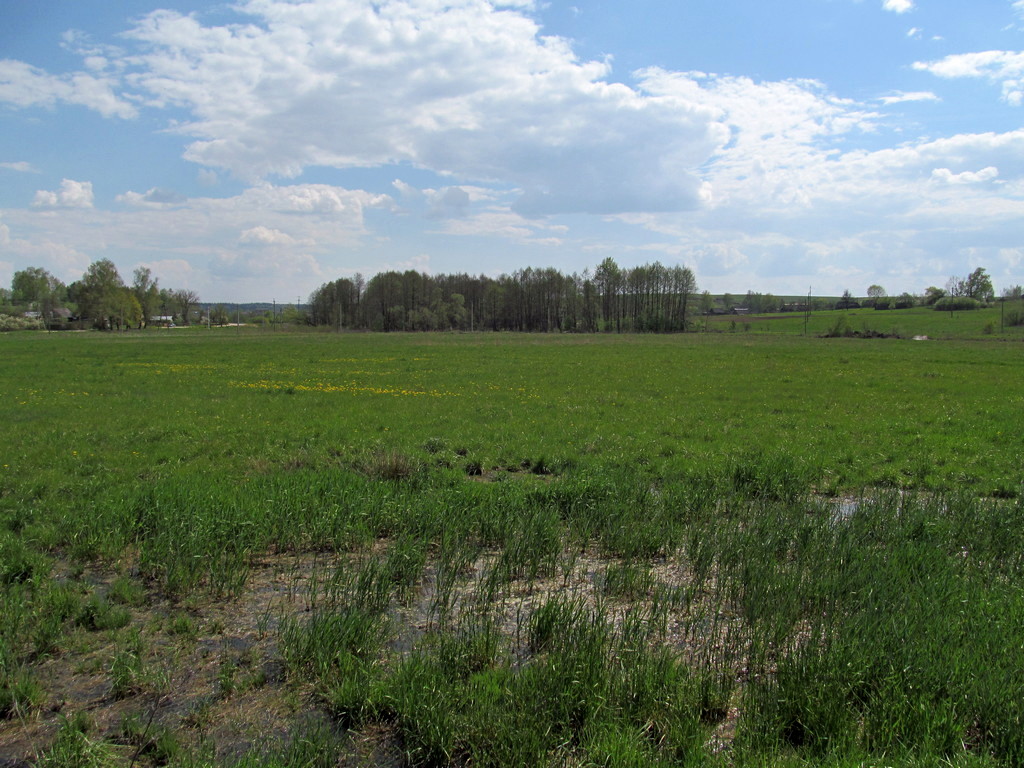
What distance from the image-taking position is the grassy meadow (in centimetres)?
450

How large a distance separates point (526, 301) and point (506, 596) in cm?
13101

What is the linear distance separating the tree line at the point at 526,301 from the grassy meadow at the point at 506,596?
367 ft

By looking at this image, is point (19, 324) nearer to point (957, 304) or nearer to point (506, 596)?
point (506, 596)

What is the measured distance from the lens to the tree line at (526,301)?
423 feet

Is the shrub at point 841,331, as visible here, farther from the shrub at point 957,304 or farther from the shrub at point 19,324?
the shrub at point 19,324

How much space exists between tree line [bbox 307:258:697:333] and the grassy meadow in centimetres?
11188

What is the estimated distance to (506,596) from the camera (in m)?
7.13

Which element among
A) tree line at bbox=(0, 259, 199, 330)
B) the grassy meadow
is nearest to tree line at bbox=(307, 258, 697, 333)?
tree line at bbox=(0, 259, 199, 330)

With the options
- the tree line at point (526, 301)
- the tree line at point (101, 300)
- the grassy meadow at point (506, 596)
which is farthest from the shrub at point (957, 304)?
the tree line at point (101, 300)

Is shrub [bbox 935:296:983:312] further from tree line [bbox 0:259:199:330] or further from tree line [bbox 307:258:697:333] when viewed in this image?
tree line [bbox 0:259:199:330]

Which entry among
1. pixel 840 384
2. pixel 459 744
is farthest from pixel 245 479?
pixel 840 384

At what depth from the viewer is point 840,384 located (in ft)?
90.5

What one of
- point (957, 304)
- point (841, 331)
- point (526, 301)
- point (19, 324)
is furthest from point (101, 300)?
point (957, 304)

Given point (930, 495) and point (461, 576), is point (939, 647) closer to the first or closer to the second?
point (461, 576)
